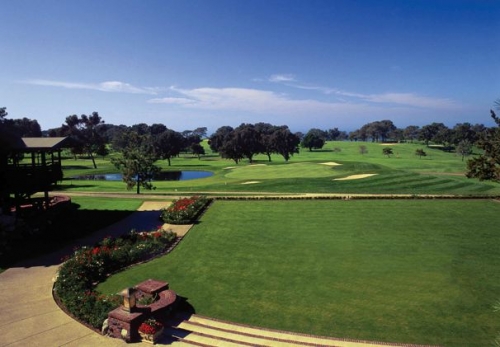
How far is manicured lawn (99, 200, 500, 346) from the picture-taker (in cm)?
1489

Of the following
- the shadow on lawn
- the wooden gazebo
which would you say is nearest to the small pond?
the shadow on lawn

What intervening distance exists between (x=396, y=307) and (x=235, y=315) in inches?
281

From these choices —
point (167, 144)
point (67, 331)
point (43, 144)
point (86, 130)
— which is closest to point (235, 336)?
point (67, 331)

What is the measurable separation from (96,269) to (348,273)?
1403 centimetres

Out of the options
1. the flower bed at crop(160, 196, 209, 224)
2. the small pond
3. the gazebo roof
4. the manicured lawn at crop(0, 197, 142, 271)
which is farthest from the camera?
the small pond

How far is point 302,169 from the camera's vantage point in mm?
68125

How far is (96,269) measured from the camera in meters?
20.2

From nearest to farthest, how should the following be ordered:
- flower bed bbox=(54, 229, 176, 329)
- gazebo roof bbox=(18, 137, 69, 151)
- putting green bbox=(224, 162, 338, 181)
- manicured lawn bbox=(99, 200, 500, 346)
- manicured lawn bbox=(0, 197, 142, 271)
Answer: manicured lawn bbox=(99, 200, 500, 346), flower bed bbox=(54, 229, 176, 329), manicured lawn bbox=(0, 197, 142, 271), gazebo roof bbox=(18, 137, 69, 151), putting green bbox=(224, 162, 338, 181)

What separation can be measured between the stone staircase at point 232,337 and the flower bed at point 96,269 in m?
3.32

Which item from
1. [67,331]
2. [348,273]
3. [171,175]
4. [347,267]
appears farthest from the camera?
[171,175]

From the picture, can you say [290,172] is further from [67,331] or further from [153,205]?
[67,331]

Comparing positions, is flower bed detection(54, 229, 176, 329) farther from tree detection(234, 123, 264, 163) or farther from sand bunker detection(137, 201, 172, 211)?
tree detection(234, 123, 264, 163)

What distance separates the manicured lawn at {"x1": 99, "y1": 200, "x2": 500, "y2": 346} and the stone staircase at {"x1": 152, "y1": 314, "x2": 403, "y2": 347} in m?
0.53

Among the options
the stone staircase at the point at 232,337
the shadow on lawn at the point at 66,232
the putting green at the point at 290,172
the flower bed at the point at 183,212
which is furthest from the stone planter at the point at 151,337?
the putting green at the point at 290,172
